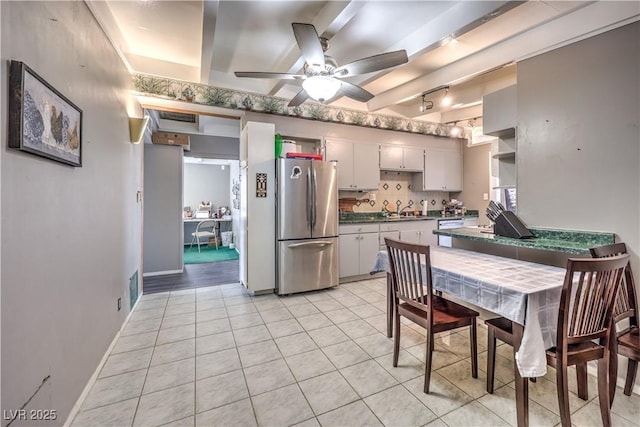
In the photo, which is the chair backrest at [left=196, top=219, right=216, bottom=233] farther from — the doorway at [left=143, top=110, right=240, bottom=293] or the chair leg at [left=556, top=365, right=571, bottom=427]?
the chair leg at [left=556, top=365, right=571, bottom=427]

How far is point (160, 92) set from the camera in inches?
130

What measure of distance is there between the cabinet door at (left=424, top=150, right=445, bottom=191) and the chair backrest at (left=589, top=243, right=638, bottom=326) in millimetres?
3604

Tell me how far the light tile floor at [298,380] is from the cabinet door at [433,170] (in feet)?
10.3

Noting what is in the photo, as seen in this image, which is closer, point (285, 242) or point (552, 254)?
point (552, 254)

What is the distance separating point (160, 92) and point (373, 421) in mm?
3846

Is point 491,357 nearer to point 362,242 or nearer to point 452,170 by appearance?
point 362,242

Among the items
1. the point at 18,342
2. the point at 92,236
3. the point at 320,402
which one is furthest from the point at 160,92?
the point at 320,402

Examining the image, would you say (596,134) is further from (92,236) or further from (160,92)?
(160,92)

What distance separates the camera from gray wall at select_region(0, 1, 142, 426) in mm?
1103

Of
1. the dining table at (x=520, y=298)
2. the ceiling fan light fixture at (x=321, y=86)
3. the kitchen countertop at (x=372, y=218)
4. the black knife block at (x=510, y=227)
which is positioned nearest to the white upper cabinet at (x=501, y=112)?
the black knife block at (x=510, y=227)

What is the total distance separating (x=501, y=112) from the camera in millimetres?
2777

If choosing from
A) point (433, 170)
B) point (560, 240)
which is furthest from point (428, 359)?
point (433, 170)

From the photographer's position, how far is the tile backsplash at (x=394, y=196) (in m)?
4.96

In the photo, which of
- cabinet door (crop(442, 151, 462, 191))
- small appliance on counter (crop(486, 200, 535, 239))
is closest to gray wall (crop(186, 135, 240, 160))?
cabinet door (crop(442, 151, 462, 191))
